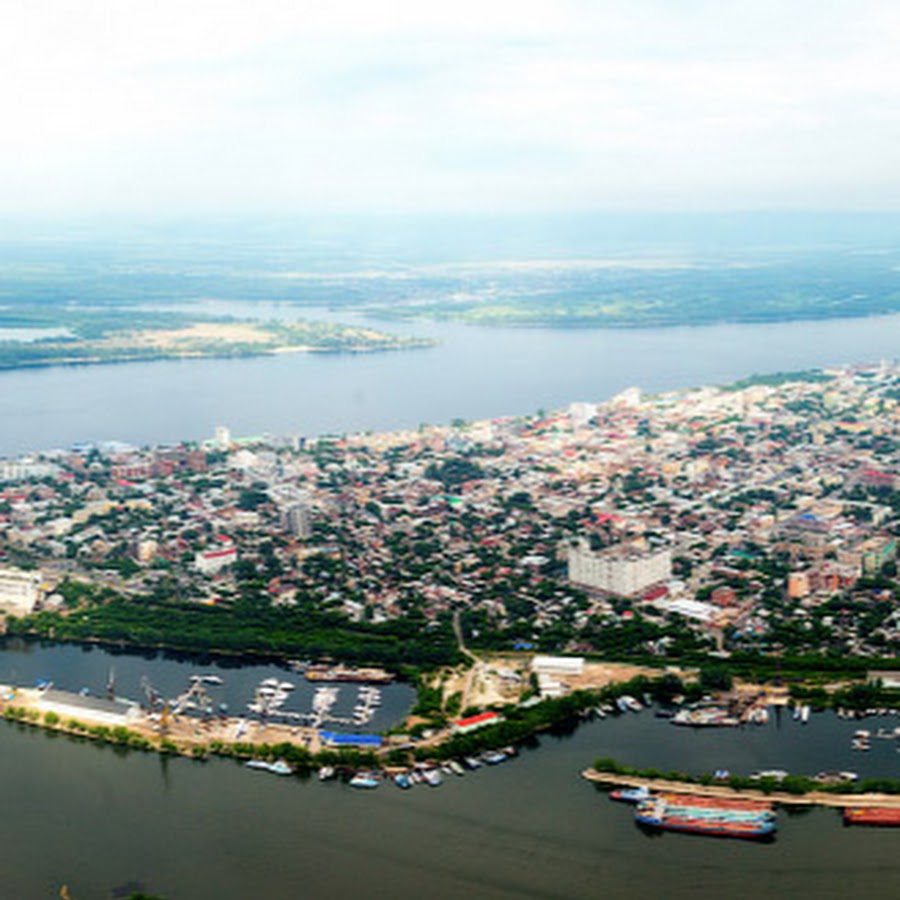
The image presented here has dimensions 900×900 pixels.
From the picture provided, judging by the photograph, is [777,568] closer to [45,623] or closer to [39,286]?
[45,623]

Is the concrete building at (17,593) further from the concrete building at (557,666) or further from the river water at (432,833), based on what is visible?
the concrete building at (557,666)

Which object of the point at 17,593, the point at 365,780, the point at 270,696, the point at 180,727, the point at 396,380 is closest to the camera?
the point at 365,780

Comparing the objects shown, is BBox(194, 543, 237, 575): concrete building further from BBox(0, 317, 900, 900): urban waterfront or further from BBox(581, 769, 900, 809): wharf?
BBox(581, 769, 900, 809): wharf

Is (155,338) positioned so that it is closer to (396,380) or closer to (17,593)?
(396,380)

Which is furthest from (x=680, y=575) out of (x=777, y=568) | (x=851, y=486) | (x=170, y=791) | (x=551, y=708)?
(x=170, y=791)

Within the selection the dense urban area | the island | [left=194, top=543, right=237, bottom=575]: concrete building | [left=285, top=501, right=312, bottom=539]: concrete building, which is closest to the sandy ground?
the dense urban area

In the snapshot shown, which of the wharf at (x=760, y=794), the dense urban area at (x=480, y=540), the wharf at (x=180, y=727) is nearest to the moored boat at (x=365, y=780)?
the wharf at (x=180, y=727)

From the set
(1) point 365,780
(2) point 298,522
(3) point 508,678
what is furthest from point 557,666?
(2) point 298,522
